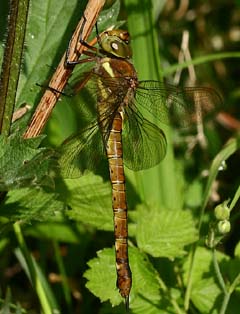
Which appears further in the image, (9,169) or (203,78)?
(203,78)

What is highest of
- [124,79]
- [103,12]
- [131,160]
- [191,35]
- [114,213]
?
[191,35]

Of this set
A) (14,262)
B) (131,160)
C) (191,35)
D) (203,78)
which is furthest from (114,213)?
(191,35)

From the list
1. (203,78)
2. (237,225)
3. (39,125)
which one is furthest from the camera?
(203,78)

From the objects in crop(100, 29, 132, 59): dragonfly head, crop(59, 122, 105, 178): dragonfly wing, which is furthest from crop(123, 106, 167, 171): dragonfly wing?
crop(100, 29, 132, 59): dragonfly head

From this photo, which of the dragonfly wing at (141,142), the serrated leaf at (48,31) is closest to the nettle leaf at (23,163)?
the serrated leaf at (48,31)

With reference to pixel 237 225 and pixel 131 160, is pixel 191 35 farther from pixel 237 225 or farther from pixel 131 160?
pixel 131 160

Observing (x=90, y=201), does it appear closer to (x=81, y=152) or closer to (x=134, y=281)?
(x=81, y=152)

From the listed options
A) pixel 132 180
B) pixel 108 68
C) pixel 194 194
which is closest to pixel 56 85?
pixel 108 68

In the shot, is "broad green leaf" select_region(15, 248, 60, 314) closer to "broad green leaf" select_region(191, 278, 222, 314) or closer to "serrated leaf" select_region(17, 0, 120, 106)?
"broad green leaf" select_region(191, 278, 222, 314)
